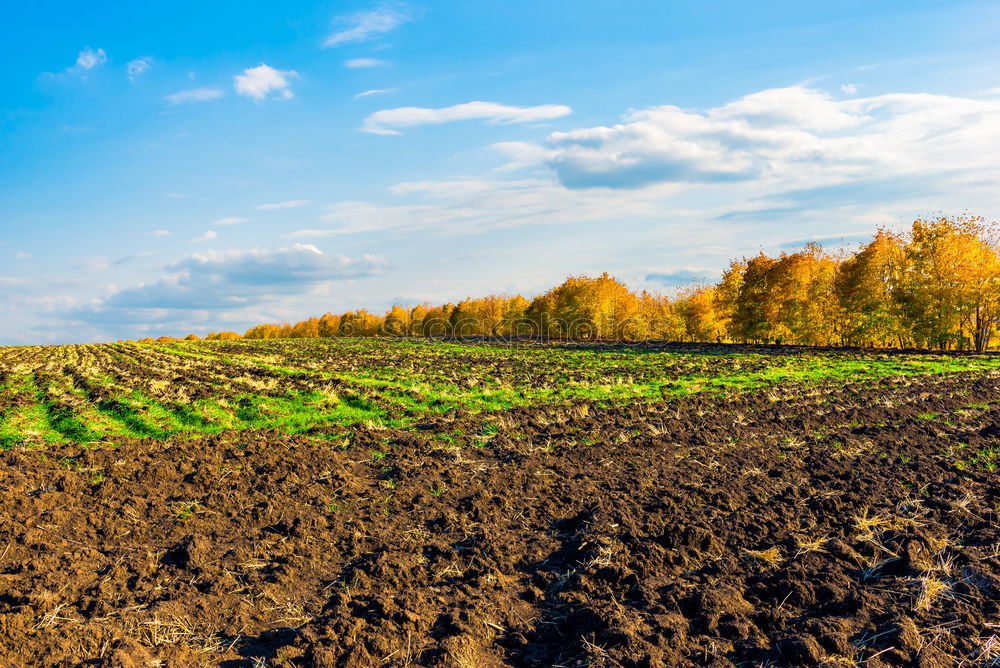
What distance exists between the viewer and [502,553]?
722cm

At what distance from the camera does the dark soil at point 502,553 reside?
521 centimetres

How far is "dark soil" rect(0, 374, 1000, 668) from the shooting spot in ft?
17.1

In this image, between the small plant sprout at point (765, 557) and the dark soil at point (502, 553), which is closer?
the dark soil at point (502, 553)

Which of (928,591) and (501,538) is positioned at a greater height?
(501,538)

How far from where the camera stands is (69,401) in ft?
60.1

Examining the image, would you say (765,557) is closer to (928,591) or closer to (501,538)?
(928,591)

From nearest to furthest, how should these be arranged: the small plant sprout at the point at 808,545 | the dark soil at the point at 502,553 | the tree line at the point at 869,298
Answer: the dark soil at the point at 502,553 < the small plant sprout at the point at 808,545 < the tree line at the point at 869,298

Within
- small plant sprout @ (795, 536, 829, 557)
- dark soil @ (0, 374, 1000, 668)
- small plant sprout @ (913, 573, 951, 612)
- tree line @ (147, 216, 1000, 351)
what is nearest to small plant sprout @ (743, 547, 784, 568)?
dark soil @ (0, 374, 1000, 668)

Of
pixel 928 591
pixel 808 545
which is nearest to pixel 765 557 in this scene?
pixel 808 545

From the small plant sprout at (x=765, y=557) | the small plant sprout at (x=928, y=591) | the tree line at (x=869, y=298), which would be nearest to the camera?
the small plant sprout at (x=928, y=591)

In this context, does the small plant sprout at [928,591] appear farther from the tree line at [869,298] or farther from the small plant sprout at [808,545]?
the tree line at [869,298]

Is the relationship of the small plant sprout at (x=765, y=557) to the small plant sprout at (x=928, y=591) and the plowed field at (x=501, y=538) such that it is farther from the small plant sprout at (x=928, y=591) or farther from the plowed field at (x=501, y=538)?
the small plant sprout at (x=928, y=591)

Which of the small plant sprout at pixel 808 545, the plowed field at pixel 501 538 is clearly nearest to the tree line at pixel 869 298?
the plowed field at pixel 501 538

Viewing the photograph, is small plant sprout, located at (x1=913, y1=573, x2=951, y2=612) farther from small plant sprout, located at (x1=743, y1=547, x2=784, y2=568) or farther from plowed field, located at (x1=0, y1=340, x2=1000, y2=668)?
small plant sprout, located at (x1=743, y1=547, x2=784, y2=568)
